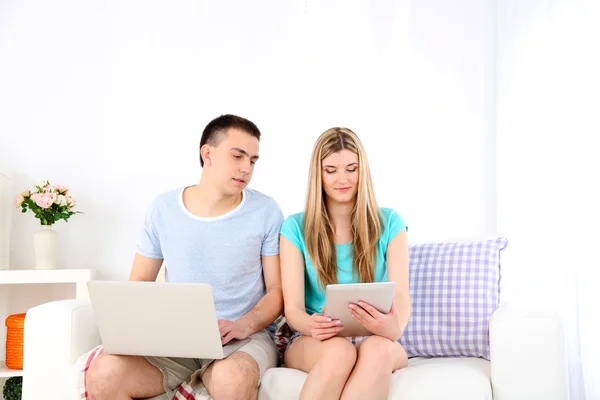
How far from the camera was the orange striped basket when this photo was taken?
9.82ft

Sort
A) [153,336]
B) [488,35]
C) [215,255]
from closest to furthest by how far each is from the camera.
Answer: [153,336] < [215,255] < [488,35]

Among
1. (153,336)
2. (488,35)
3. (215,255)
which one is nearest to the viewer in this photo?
(153,336)

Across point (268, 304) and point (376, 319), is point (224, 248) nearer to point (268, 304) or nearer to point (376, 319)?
point (268, 304)

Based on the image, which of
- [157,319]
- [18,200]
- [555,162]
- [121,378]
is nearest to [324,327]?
[157,319]

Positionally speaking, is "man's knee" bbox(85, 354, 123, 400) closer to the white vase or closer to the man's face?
the man's face

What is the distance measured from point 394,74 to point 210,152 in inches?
54.6

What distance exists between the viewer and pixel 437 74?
3.33 metres

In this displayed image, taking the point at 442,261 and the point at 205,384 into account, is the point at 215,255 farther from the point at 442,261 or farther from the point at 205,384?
the point at 442,261

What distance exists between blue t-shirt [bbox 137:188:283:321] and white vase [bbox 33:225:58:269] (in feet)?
3.65

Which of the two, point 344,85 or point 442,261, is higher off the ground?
point 344,85

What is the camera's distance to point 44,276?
3039 mm

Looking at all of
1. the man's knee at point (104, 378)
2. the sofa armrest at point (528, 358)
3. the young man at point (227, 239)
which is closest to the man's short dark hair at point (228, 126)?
the young man at point (227, 239)

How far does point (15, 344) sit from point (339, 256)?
1.69 m

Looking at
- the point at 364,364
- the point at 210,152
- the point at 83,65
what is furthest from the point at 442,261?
the point at 83,65
